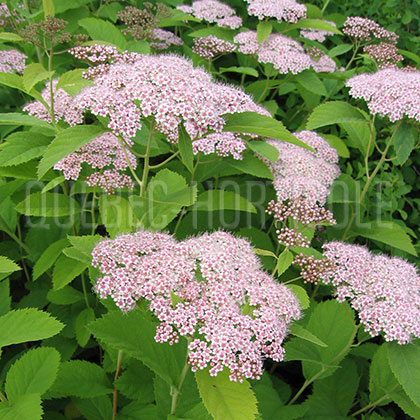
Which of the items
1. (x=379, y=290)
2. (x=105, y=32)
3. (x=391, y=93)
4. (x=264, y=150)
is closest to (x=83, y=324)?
(x=264, y=150)

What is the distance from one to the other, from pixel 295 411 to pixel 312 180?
1190 millimetres

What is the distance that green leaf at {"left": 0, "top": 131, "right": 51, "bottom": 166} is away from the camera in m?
1.84

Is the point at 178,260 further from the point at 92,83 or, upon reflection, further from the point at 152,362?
the point at 92,83

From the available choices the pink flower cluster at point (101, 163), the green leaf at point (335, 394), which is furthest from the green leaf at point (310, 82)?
the green leaf at point (335, 394)

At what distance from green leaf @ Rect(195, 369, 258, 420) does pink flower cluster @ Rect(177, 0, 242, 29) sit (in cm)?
280

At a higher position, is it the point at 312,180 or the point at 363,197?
the point at 312,180

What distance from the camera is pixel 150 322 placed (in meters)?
1.54

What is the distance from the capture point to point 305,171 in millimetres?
2447

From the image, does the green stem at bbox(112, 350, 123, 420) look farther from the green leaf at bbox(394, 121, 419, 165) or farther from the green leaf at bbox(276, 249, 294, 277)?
the green leaf at bbox(394, 121, 419, 165)

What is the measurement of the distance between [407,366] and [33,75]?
1937mm

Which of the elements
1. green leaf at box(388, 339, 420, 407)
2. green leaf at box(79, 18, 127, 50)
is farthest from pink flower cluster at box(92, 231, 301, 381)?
green leaf at box(79, 18, 127, 50)

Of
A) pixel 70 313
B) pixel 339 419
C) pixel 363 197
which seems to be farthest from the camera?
pixel 363 197

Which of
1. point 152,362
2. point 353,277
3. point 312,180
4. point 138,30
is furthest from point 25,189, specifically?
point 353,277

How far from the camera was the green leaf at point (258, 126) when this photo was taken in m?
1.60
